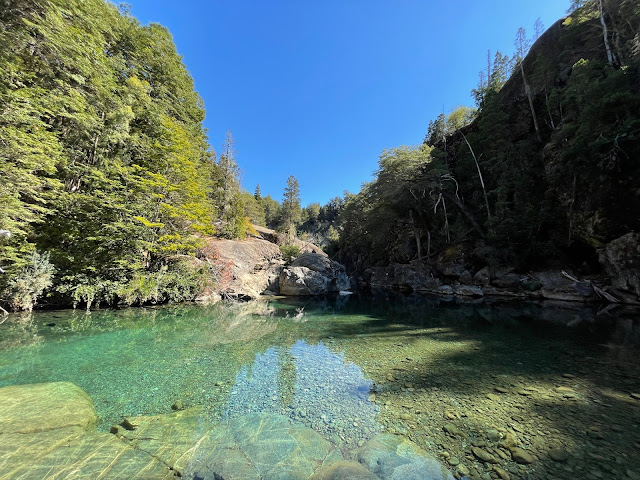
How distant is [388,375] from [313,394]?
5.50ft

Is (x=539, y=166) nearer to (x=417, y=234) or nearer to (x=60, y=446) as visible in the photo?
(x=417, y=234)

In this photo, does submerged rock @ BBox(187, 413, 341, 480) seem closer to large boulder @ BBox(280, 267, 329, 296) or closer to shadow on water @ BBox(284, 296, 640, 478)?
shadow on water @ BBox(284, 296, 640, 478)

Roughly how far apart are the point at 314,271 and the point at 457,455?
19.0 metres

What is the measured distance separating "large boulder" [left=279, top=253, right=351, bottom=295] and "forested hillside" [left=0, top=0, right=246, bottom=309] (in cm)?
739

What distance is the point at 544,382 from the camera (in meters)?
4.69

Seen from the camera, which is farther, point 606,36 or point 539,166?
point 539,166

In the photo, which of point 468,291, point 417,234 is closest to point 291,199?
point 417,234

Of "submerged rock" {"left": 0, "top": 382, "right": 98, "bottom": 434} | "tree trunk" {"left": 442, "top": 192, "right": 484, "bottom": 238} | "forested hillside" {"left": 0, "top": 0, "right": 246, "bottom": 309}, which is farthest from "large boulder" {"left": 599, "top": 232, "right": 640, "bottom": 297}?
"forested hillside" {"left": 0, "top": 0, "right": 246, "bottom": 309}

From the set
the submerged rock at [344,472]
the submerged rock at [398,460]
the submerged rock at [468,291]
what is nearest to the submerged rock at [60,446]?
the submerged rock at [344,472]

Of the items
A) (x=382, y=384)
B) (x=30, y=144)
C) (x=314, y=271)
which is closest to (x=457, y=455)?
(x=382, y=384)

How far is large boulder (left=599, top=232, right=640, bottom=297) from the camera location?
436 inches

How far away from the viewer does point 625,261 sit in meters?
11.4

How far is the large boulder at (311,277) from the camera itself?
20328mm

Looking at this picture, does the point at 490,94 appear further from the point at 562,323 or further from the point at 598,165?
the point at 562,323
